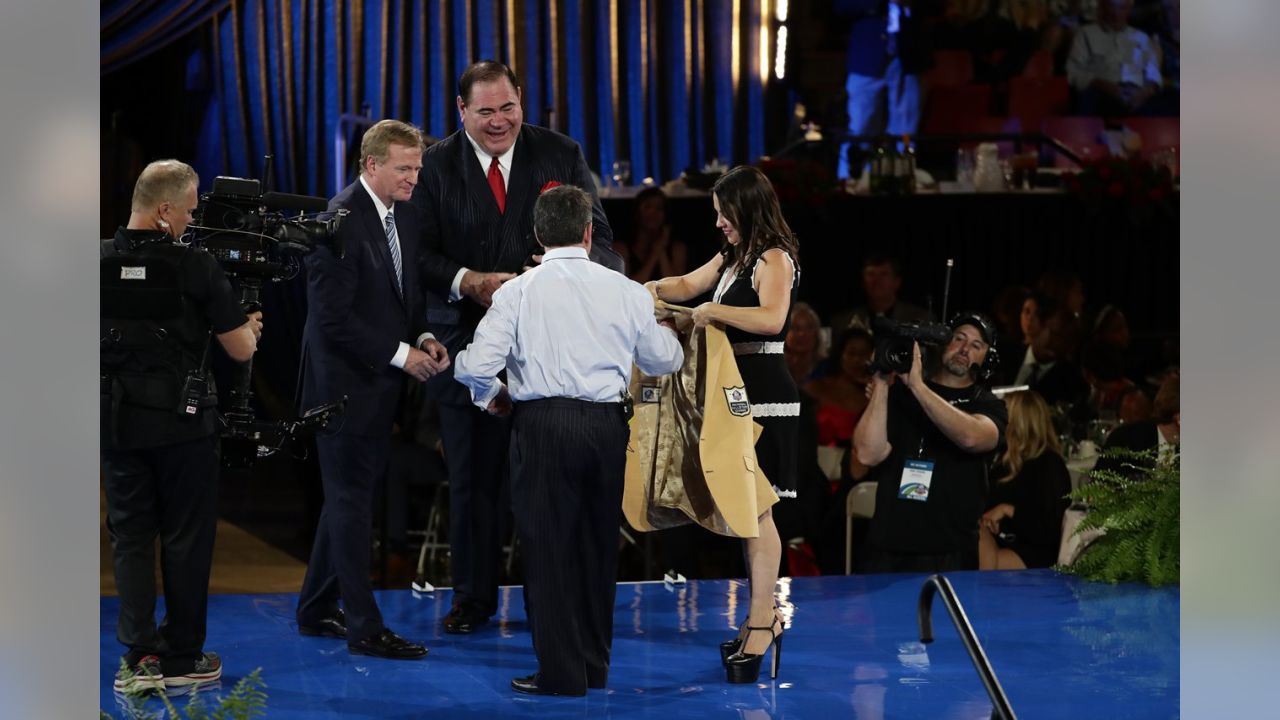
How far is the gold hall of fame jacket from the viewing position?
4.54 meters

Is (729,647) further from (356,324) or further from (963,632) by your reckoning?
(963,632)

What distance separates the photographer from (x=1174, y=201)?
812cm


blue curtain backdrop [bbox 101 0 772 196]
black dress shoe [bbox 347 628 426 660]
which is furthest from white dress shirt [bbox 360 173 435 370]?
blue curtain backdrop [bbox 101 0 772 196]

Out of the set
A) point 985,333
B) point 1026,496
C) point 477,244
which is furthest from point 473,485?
point 1026,496

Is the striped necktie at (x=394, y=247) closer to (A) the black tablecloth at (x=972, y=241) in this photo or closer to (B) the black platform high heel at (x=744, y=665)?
(B) the black platform high heel at (x=744, y=665)

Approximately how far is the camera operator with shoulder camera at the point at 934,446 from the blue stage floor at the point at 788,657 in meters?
0.27

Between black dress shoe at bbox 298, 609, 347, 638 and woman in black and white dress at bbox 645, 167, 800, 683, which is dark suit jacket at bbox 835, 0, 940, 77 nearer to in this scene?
woman in black and white dress at bbox 645, 167, 800, 683

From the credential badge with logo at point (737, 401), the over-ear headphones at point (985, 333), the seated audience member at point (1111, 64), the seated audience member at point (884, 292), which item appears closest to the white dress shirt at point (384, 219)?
the credential badge with logo at point (737, 401)

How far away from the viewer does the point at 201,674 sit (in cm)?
438

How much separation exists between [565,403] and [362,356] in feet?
2.64

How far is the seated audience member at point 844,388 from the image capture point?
6871 millimetres

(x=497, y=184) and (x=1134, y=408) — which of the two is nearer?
(x=497, y=184)

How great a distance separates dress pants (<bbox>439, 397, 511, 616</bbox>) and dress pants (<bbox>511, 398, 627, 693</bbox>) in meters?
0.75
